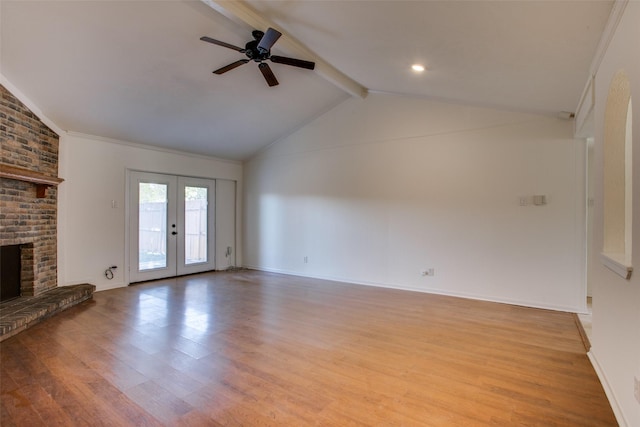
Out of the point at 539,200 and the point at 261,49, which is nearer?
the point at 261,49

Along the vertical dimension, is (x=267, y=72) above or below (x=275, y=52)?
below

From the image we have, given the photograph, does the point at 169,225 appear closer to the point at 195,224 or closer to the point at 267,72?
the point at 195,224

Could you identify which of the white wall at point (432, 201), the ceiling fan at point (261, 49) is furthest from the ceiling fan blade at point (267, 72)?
the white wall at point (432, 201)

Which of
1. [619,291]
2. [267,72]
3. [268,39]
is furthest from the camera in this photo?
[267,72]


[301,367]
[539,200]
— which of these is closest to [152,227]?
[301,367]

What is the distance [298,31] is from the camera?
3459 mm

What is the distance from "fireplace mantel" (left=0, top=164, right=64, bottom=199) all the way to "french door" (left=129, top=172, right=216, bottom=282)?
137 cm

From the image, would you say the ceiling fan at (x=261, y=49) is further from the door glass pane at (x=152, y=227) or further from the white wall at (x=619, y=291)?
the door glass pane at (x=152, y=227)

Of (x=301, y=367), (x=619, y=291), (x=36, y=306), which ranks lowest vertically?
(x=301, y=367)

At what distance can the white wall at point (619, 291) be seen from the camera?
1.72 meters

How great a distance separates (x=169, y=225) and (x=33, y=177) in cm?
245

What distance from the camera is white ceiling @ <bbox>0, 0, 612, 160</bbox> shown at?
7.94 ft

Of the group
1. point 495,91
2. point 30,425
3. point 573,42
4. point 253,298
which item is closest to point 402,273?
point 253,298

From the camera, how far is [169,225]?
6.33 metres
